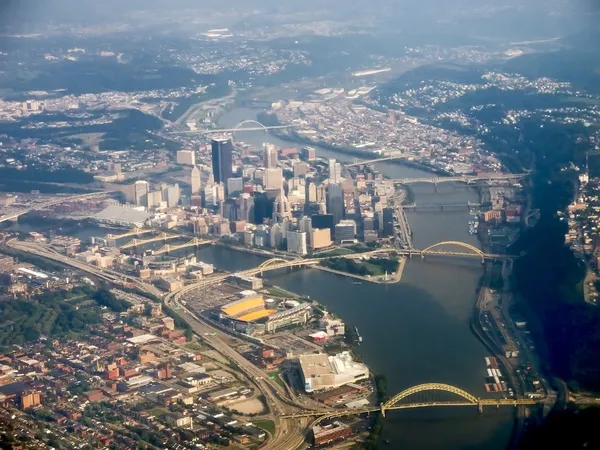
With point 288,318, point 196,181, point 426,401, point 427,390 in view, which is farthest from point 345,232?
point 426,401

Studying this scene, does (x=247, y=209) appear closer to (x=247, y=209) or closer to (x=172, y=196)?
(x=247, y=209)

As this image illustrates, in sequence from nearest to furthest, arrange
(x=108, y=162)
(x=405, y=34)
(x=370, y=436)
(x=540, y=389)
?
(x=370, y=436) → (x=540, y=389) → (x=108, y=162) → (x=405, y=34)

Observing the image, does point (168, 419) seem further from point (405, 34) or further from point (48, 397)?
point (405, 34)

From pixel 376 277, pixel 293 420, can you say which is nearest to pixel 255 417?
pixel 293 420

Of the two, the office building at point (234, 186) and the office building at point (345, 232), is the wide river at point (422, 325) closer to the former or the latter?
the office building at point (345, 232)

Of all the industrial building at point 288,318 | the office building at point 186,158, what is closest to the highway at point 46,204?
the office building at point 186,158

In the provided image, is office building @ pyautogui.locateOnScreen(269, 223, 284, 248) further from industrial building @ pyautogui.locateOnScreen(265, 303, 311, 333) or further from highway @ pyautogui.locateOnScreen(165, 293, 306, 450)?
industrial building @ pyautogui.locateOnScreen(265, 303, 311, 333)
